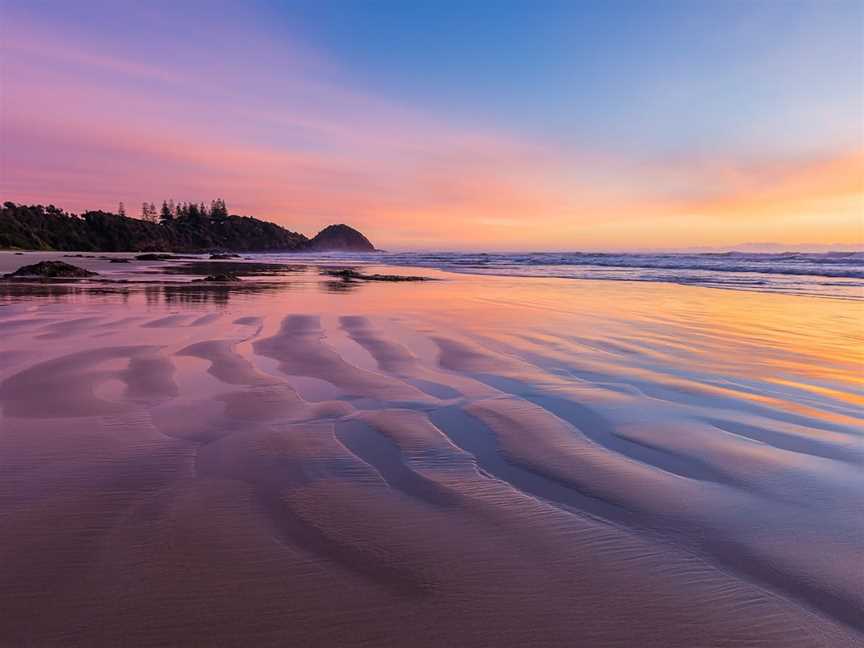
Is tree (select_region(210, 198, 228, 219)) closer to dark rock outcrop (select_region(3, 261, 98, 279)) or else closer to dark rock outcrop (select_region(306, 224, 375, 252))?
dark rock outcrop (select_region(306, 224, 375, 252))

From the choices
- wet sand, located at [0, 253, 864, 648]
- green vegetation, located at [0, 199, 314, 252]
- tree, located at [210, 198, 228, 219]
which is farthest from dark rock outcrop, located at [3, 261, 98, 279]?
tree, located at [210, 198, 228, 219]

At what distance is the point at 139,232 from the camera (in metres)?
97.1

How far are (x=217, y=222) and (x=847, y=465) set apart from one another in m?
144

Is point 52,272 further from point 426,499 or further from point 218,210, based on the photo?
point 218,210

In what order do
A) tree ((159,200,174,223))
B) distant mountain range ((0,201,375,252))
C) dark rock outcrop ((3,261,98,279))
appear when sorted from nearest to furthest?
dark rock outcrop ((3,261,98,279)) < distant mountain range ((0,201,375,252)) < tree ((159,200,174,223))

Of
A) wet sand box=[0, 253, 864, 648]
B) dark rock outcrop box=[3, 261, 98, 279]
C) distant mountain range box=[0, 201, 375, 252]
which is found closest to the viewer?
wet sand box=[0, 253, 864, 648]

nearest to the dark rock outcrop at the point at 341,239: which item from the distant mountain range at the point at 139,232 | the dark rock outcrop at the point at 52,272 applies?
the distant mountain range at the point at 139,232

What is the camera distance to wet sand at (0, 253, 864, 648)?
159cm

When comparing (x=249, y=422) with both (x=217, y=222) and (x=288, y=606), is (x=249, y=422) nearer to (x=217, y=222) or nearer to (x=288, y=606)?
(x=288, y=606)

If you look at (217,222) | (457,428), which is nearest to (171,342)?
(457,428)

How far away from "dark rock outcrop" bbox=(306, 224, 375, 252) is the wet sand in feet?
547

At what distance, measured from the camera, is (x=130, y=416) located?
135 inches

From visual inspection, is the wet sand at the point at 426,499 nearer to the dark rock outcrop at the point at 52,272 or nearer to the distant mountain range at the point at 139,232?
the dark rock outcrop at the point at 52,272

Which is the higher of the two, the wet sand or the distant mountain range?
the distant mountain range
